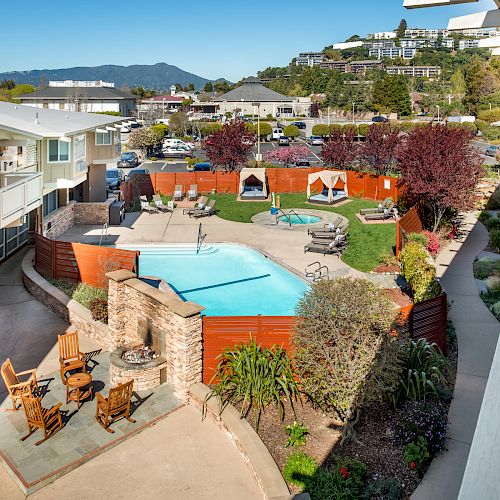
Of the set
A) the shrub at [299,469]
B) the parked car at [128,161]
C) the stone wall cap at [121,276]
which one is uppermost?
the parked car at [128,161]

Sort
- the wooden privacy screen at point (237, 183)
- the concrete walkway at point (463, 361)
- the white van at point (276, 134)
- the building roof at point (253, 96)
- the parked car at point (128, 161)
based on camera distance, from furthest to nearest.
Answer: the building roof at point (253, 96) < the white van at point (276, 134) < the parked car at point (128, 161) < the wooden privacy screen at point (237, 183) < the concrete walkway at point (463, 361)

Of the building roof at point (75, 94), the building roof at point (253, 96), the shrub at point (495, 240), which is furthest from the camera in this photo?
the building roof at point (253, 96)

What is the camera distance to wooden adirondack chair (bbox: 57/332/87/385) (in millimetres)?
11266

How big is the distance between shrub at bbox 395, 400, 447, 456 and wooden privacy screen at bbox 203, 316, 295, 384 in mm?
2521

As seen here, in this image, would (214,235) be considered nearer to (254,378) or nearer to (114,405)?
(254,378)

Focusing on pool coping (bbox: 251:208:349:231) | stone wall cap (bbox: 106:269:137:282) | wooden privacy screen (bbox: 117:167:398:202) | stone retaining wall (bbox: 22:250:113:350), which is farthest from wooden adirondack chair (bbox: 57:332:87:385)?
wooden privacy screen (bbox: 117:167:398:202)

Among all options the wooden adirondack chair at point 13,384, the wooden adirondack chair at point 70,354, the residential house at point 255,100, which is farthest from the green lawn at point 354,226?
the residential house at point 255,100

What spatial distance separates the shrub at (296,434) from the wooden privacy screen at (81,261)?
274 inches

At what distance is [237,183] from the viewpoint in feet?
117

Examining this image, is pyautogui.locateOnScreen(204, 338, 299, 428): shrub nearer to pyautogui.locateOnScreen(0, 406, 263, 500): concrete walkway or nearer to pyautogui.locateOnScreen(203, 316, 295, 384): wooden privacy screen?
pyautogui.locateOnScreen(203, 316, 295, 384): wooden privacy screen

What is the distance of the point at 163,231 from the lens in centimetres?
2538

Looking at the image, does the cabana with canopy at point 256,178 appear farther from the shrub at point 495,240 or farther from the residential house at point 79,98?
the residential house at point 79,98

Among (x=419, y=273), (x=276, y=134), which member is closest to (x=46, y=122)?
(x=419, y=273)

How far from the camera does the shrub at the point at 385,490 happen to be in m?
7.86
